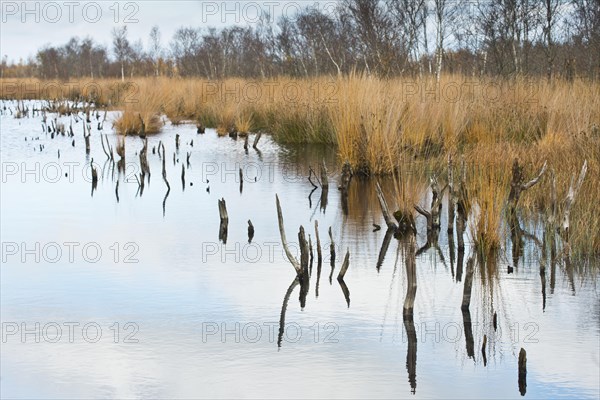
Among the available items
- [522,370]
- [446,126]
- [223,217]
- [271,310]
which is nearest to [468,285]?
[522,370]

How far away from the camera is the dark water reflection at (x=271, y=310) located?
184 inches

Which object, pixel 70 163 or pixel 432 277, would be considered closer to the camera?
pixel 432 277

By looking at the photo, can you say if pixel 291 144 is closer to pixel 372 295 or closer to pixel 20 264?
pixel 20 264

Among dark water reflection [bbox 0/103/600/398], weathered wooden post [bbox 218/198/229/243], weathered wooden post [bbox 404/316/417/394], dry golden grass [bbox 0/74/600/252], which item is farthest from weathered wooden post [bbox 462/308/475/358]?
weathered wooden post [bbox 218/198/229/243]

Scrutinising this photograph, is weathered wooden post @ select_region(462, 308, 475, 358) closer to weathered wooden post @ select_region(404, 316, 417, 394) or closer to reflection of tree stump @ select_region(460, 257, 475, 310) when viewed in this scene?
reflection of tree stump @ select_region(460, 257, 475, 310)

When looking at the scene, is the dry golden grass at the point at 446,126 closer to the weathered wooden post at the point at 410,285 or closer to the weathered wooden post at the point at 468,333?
the weathered wooden post at the point at 468,333

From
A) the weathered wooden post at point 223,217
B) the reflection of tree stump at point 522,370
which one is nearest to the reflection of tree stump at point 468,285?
the reflection of tree stump at point 522,370

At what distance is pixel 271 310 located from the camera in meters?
5.93

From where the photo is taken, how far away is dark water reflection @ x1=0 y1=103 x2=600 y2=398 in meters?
4.68

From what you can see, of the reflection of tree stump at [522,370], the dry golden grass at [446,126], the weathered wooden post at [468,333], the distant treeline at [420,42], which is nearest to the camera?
the reflection of tree stump at [522,370]

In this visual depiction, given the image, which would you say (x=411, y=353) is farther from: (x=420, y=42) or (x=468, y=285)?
(x=420, y=42)

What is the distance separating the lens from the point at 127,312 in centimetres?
592

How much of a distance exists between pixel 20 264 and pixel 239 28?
38136 millimetres

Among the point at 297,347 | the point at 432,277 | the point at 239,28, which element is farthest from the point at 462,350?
the point at 239,28
